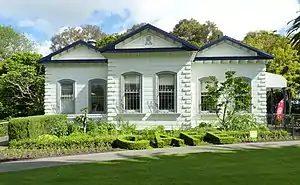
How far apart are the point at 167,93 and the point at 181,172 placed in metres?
12.3

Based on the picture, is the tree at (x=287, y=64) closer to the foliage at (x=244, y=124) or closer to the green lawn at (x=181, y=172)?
the foliage at (x=244, y=124)

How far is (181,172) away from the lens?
432 inches

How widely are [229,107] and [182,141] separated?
6335 millimetres

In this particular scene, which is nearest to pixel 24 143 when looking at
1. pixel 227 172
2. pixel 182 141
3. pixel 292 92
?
pixel 182 141

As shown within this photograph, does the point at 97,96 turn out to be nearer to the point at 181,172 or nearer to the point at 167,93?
the point at 167,93

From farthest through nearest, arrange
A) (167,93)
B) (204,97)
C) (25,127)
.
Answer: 1. (204,97)
2. (167,93)
3. (25,127)

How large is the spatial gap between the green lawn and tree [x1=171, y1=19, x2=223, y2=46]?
128ft

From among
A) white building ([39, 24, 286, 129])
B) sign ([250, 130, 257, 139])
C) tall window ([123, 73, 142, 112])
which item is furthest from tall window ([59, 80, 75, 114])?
sign ([250, 130, 257, 139])

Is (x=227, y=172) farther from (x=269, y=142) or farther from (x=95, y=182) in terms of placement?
(x=269, y=142)

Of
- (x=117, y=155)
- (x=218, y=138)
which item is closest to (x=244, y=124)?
(x=218, y=138)

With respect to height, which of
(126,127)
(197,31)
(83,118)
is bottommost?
(126,127)

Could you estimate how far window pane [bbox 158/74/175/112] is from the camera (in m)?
23.0

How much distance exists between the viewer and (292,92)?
34500mm

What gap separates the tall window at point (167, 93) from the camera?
906 inches
